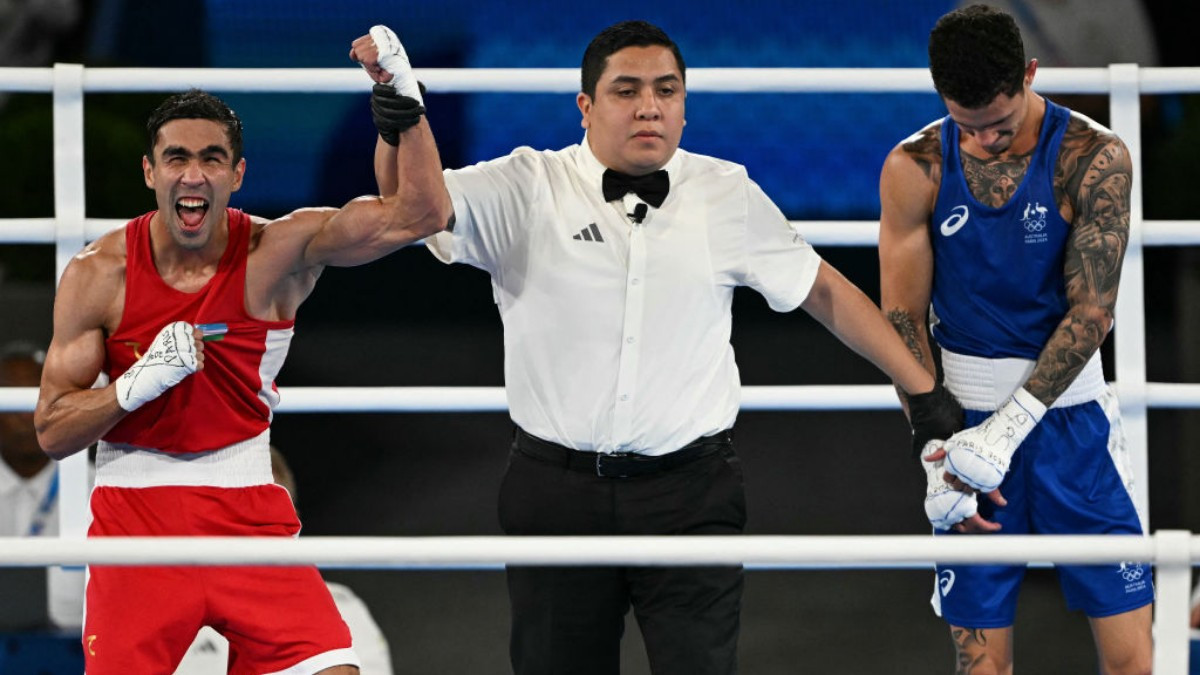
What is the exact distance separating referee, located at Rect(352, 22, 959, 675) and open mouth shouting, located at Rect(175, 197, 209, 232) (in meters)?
0.32

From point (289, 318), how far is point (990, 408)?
3.86 ft

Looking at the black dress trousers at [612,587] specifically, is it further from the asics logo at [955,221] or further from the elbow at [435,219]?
the asics logo at [955,221]

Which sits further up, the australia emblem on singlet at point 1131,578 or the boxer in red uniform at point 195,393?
the boxer in red uniform at point 195,393

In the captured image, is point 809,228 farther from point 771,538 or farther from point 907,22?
point 907,22

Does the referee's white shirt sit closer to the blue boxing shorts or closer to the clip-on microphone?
the clip-on microphone

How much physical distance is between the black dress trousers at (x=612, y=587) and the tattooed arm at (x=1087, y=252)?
60cm

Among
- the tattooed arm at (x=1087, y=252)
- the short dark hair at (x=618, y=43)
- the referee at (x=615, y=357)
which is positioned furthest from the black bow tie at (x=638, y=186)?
the tattooed arm at (x=1087, y=252)

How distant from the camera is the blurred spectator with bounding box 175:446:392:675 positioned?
10.5ft

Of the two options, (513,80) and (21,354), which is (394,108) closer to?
(513,80)

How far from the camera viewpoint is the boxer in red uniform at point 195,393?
243cm

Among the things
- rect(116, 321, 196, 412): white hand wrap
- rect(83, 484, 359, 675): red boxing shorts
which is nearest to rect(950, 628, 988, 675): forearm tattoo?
rect(83, 484, 359, 675): red boxing shorts

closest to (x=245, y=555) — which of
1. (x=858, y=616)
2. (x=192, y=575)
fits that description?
(x=192, y=575)

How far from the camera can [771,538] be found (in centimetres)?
169

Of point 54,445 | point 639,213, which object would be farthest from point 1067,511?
point 54,445
